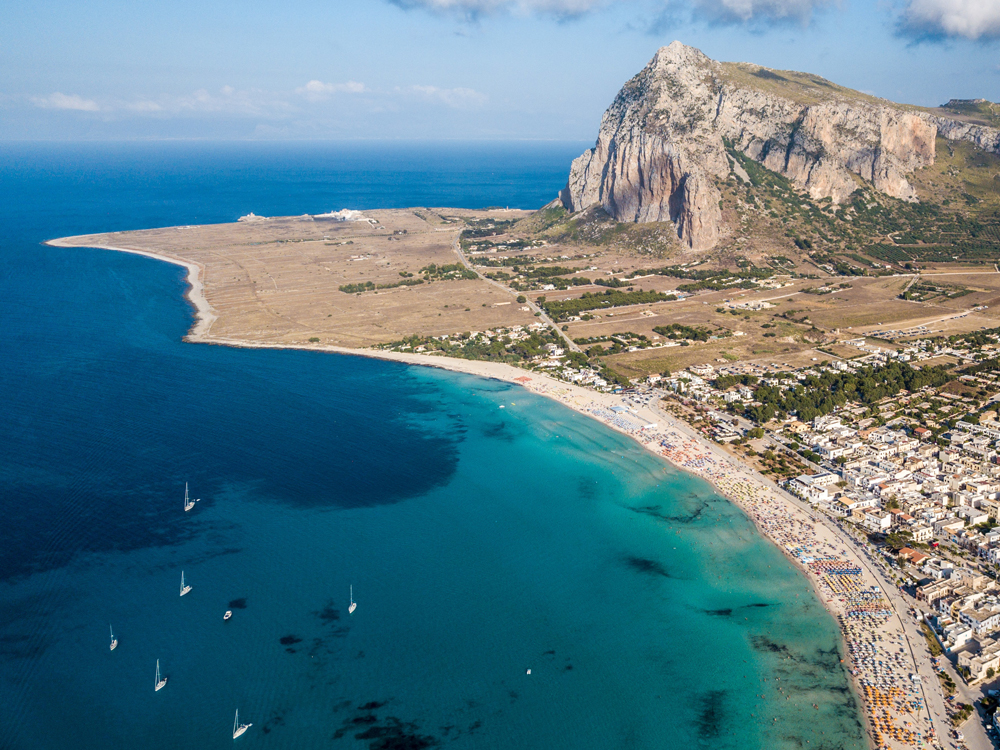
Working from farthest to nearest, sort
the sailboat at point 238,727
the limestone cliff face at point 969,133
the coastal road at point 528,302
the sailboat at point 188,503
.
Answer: the limestone cliff face at point 969,133 → the coastal road at point 528,302 → the sailboat at point 188,503 → the sailboat at point 238,727

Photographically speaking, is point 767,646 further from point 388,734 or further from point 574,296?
point 574,296

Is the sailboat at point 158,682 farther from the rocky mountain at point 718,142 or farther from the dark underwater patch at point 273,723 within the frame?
the rocky mountain at point 718,142

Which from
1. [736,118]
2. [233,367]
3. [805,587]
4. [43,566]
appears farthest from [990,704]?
[736,118]

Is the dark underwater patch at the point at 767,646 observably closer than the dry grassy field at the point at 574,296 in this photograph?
Yes

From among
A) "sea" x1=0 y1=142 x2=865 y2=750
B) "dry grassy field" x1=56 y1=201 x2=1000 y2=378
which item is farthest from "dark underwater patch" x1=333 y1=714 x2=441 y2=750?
"dry grassy field" x1=56 y1=201 x2=1000 y2=378

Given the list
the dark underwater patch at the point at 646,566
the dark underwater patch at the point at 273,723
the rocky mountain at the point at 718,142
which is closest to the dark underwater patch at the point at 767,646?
the dark underwater patch at the point at 646,566

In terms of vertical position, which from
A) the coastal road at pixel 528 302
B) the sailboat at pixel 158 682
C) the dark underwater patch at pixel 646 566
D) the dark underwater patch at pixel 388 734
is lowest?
the dark underwater patch at pixel 388 734

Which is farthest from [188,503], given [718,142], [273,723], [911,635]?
[718,142]

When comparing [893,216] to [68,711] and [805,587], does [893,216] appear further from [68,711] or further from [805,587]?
[68,711]
